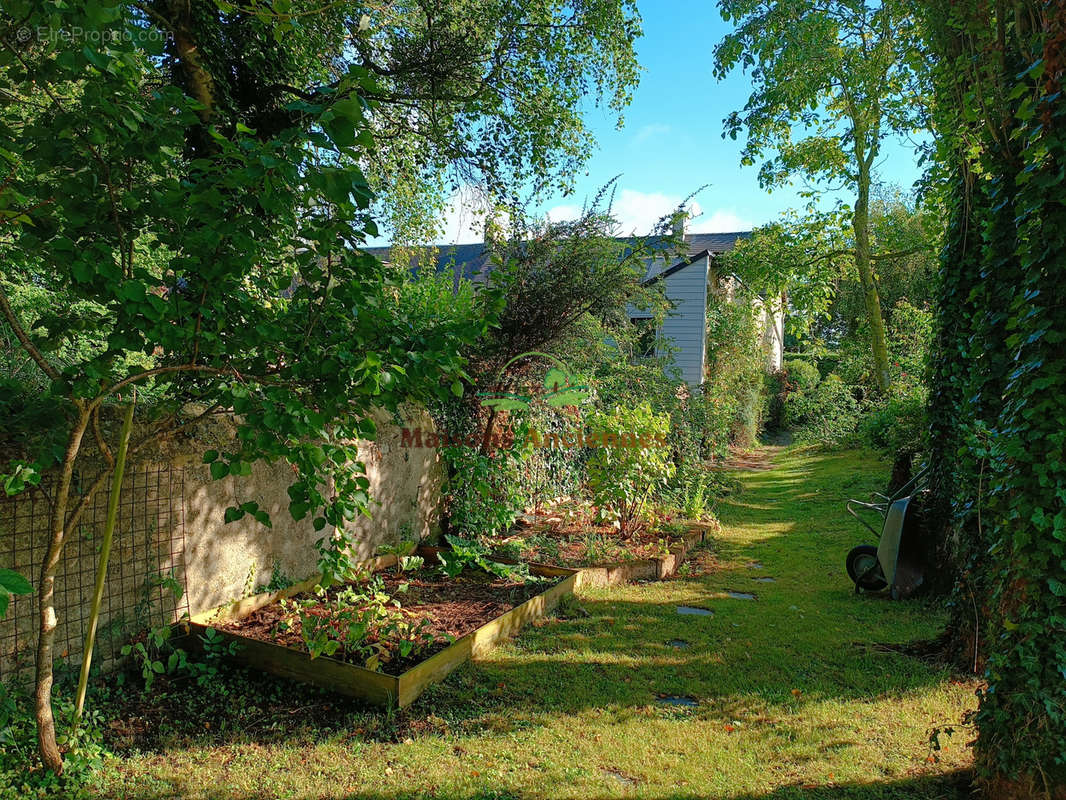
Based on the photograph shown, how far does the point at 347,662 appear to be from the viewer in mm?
3469

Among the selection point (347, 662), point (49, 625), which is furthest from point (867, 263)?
point (49, 625)

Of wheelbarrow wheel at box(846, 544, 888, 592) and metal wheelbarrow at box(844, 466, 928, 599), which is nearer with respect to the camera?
metal wheelbarrow at box(844, 466, 928, 599)

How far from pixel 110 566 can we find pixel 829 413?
54.3 feet

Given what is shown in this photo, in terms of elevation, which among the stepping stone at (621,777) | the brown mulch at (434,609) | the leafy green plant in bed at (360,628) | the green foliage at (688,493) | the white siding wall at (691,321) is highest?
the white siding wall at (691,321)

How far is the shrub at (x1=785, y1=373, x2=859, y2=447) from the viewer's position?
1539 cm

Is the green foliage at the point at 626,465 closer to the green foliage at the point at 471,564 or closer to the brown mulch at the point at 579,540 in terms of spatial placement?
the brown mulch at the point at 579,540

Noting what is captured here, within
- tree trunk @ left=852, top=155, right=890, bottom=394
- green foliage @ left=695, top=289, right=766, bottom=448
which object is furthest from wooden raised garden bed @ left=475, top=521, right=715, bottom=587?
green foliage @ left=695, top=289, right=766, bottom=448

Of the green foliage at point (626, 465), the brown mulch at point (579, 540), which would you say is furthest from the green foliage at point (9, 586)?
the green foliage at point (626, 465)

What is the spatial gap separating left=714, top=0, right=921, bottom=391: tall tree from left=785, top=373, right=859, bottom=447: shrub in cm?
460

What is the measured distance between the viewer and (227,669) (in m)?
3.59

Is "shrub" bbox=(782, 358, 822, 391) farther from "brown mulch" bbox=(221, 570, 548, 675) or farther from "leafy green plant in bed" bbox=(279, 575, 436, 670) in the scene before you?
"leafy green plant in bed" bbox=(279, 575, 436, 670)

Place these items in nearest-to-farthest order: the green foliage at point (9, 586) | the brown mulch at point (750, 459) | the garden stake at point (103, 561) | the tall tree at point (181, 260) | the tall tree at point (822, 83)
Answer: the green foliage at point (9, 586), the tall tree at point (181, 260), the garden stake at point (103, 561), the tall tree at point (822, 83), the brown mulch at point (750, 459)

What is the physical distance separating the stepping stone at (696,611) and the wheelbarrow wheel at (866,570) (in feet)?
4.90

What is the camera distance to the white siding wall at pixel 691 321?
1733 centimetres
